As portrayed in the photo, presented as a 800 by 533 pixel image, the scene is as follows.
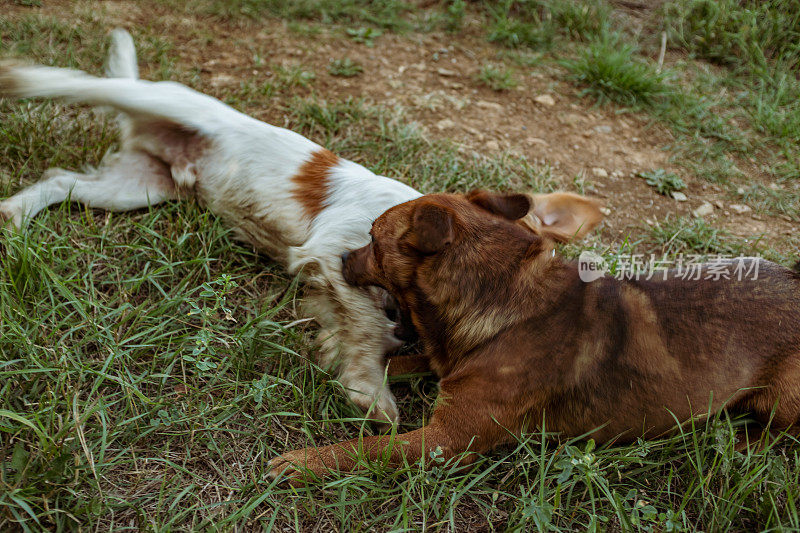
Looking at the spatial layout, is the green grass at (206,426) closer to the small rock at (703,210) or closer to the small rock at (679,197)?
the small rock at (703,210)

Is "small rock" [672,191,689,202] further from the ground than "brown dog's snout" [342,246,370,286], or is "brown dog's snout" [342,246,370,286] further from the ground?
"brown dog's snout" [342,246,370,286]

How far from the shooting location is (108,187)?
12.2 ft

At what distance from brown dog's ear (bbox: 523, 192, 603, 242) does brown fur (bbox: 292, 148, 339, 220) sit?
1234 millimetres

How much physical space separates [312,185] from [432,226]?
3.69 ft

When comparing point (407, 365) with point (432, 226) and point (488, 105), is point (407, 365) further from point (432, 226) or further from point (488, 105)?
point (488, 105)

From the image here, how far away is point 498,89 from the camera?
534cm

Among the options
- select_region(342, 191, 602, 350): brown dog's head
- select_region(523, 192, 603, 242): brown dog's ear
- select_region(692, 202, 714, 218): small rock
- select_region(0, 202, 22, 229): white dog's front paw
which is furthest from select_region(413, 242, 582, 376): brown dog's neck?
select_region(0, 202, 22, 229): white dog's front paw

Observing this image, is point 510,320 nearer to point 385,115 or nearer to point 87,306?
point 87,306

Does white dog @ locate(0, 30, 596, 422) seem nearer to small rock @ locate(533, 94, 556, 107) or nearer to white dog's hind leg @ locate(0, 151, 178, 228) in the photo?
white dog's hind leg @ locate(0, 151, 178, 228)

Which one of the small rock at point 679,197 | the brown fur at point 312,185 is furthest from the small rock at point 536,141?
the brown fur at point 312,185

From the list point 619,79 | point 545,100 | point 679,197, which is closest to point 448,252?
point 679,197

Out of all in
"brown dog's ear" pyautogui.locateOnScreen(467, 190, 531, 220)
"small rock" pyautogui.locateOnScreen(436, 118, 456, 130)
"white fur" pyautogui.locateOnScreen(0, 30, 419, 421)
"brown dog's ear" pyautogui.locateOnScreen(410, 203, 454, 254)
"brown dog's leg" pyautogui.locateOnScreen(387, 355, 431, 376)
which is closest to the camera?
"brown dog's ear" pyautogui.locateOnScreen(410, 203, 454, 254)

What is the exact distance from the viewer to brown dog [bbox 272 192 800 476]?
263 centimetres

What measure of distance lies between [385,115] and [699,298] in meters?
2.77
